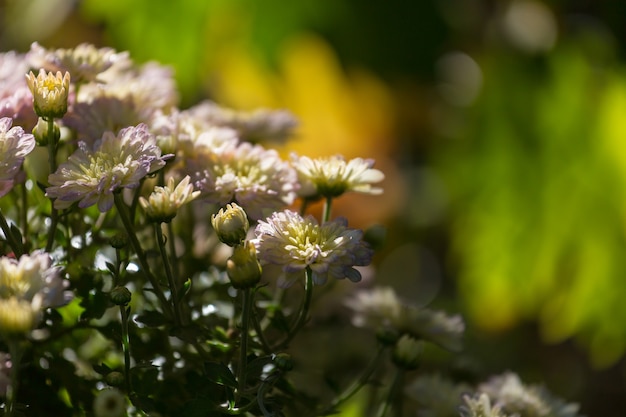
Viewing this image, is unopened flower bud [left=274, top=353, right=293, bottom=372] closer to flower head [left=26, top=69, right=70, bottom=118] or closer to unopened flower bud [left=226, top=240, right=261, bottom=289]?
unopened flower bud [left=226, top=240, right=261, bottom=289]

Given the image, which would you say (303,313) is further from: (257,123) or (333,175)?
(257,123)

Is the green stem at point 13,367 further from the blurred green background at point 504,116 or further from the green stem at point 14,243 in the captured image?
the blurred green background at point 504,116

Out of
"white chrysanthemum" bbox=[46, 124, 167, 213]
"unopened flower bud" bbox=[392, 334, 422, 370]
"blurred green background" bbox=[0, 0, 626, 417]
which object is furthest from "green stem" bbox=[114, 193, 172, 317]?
"blurred green background" bbox=[0, 0, 626, 417]

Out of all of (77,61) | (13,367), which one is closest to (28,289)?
(13,367)

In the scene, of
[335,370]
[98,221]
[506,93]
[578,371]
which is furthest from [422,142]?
[98,221]

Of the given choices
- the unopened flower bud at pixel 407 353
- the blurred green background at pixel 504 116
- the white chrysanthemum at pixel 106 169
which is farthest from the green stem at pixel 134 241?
the blurred green background at pixel 504 116

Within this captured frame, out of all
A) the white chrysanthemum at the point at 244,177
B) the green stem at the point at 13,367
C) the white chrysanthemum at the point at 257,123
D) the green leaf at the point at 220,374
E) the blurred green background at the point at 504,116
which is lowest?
the green stem at the point at 13,367

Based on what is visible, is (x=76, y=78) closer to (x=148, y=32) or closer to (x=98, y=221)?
(x=98, y=221)
